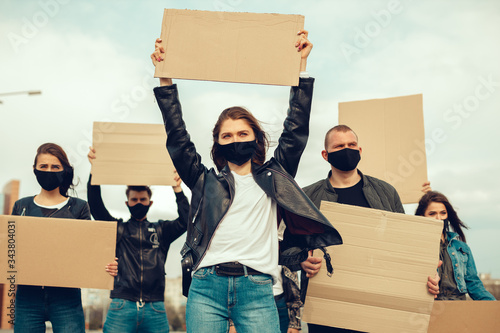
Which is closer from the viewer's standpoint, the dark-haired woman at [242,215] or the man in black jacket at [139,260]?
the dark-haired woman at [242,215]

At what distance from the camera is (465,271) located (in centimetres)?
426

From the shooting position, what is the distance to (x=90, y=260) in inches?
157

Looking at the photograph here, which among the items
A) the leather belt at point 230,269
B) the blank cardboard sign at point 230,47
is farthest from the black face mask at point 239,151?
the leather belt at point 230,269

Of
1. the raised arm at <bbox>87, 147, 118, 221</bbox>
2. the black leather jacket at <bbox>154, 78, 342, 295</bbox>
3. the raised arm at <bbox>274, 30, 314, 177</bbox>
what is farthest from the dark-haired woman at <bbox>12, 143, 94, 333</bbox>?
the raised arm at <bbox>274, 30, 314, 177</bbox>

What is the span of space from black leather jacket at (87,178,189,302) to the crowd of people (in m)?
0.21

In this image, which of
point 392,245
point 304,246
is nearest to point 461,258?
point 392,245

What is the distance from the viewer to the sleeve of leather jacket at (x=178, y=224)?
15.7 ft

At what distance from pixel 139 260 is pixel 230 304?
2.14 m

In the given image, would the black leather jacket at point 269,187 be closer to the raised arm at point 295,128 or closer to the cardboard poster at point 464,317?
the raised arm at point 295,128

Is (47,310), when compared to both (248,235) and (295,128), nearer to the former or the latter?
(248,235)

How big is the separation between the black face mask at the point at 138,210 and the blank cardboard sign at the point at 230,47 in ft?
6.61

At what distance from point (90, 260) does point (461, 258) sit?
9.43 ft

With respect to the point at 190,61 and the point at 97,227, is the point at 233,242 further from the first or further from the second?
the point at 97,227

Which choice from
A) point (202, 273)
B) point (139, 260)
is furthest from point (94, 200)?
point (202, 273)
